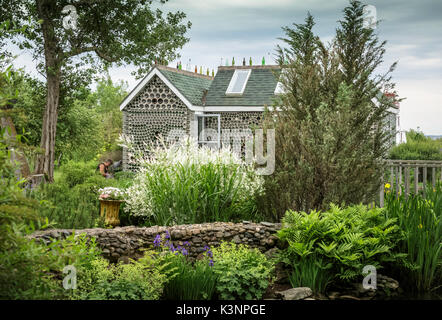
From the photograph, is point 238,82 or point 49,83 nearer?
point 49,83

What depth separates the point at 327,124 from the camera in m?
7.66

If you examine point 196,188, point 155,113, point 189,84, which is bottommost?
point 196,188

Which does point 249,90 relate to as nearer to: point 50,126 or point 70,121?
point 70,121

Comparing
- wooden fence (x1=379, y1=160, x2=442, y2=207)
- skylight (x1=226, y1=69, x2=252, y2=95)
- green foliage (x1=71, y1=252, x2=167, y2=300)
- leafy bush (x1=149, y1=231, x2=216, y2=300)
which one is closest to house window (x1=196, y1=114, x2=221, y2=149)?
skylight (x1=226, y1=69, x2=252, y2=95)

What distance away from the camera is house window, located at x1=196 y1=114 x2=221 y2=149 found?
19078 mm

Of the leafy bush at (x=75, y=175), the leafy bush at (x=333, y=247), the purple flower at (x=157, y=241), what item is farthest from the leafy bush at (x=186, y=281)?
the leafy bush at (x=75, y=175)

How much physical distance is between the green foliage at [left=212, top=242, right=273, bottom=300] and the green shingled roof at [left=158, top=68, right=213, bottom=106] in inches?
521

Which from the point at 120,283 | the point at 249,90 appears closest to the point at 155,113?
the point at 249,90

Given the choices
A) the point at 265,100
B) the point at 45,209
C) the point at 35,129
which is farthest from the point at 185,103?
the point at 45,209

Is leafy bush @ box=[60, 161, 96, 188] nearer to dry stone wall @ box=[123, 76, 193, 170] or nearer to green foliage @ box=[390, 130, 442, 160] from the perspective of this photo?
dry stone wall @ box=[123, 76, 193, 170]

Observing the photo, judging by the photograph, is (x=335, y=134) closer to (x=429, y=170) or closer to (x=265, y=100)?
(x=429, y=170)

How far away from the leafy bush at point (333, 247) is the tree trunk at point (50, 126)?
9225 millimetres

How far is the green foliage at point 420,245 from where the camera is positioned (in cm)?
625

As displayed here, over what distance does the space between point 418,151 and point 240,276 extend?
37.7ft
